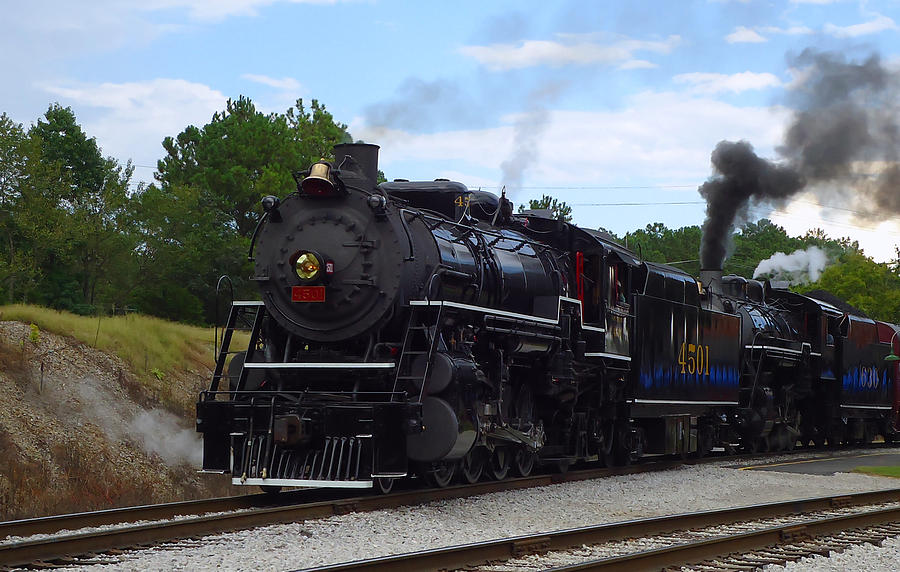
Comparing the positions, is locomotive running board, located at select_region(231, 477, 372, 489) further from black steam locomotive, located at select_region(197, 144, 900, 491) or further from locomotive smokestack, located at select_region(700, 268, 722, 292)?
locomotive smokestack, located at select_region(700, 268, 722, 292)

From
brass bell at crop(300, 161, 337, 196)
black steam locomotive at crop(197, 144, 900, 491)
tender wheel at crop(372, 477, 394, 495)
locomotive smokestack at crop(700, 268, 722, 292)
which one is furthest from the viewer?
locomotive smokestack at crop(700, 268, 722, 292)

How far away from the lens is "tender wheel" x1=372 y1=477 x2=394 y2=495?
1091cm

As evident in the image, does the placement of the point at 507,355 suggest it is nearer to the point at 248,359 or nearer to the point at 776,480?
the point at 248,359

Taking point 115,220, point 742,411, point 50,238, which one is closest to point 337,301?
point 742,411

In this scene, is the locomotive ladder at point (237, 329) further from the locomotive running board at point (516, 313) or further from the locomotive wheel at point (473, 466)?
the locomotive wheel at point (473, 466)

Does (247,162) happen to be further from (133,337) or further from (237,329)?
(237,329)

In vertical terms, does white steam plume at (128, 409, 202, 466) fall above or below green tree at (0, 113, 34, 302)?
below

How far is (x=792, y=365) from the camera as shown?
901 inches

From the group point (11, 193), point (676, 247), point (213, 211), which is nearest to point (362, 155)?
point (11, 193)

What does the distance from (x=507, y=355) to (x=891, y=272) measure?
6062cm

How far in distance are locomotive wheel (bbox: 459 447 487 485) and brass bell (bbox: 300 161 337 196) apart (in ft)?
11.8

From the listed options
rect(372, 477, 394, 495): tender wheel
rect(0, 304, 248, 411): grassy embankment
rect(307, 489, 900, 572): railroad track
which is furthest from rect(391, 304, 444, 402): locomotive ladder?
rect(0, 304, 248, 411): grassy embankment

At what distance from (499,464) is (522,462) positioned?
0.75 m

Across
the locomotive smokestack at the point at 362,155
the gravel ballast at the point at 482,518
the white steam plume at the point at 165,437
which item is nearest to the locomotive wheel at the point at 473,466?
the gravel ballast at the point at 482,518
